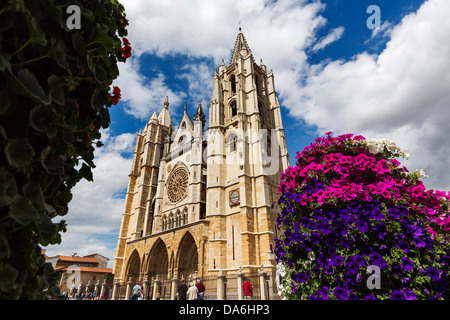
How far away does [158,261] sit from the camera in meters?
20.9

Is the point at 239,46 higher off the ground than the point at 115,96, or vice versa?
the point at 239,46

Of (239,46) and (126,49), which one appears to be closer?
(126,49)

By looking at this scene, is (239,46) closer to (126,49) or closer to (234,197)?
(234,197)

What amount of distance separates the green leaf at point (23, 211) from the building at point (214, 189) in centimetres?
1316

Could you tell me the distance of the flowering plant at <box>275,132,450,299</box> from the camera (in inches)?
89.3

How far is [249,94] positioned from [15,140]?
22.1 meters

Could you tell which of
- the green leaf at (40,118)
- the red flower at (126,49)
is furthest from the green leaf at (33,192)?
the red flower at (126,49)

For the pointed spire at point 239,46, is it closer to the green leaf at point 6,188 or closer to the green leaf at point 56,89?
the green leaf at point 56,89

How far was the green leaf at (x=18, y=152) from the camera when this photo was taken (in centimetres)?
85

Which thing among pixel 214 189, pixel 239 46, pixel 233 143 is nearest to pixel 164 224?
pixel 214 189

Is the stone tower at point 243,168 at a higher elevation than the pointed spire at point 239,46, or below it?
below

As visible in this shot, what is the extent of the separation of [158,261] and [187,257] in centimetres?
369

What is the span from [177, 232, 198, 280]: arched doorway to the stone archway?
262 centimetres
